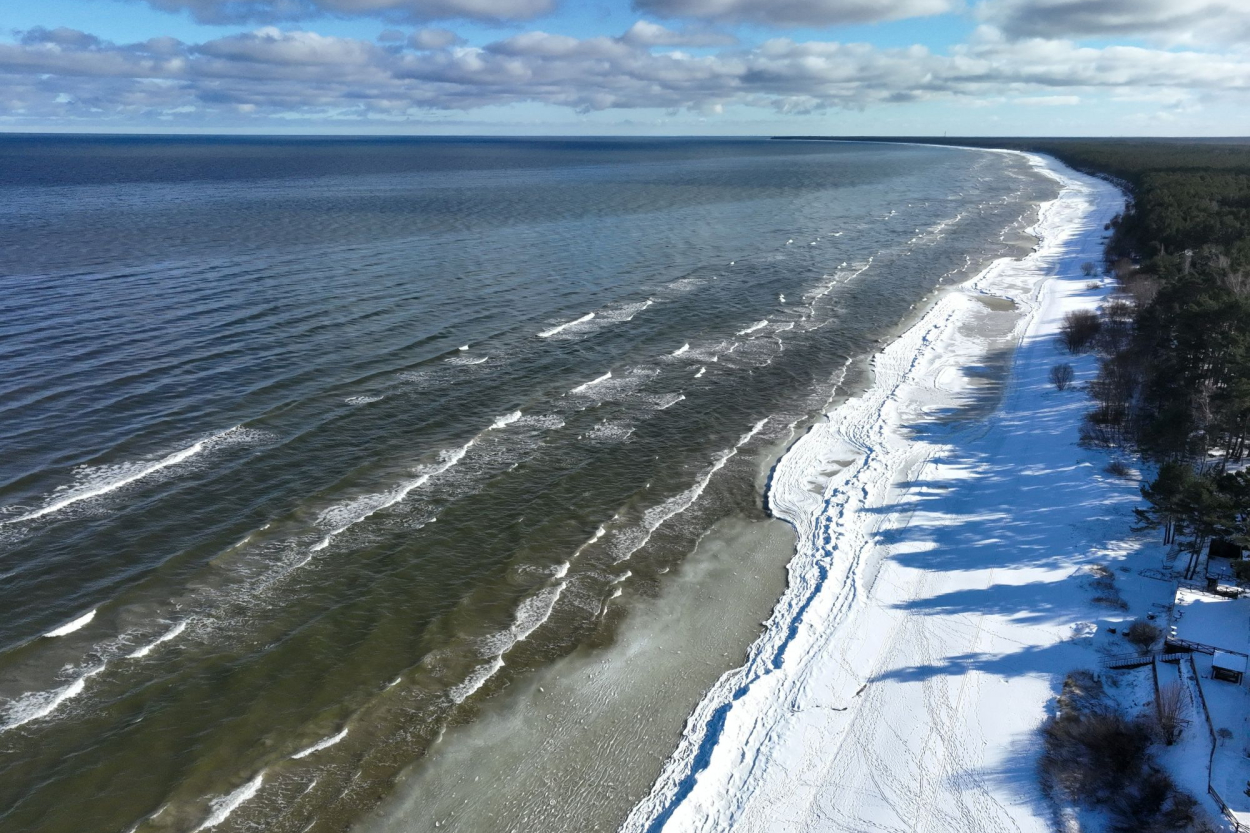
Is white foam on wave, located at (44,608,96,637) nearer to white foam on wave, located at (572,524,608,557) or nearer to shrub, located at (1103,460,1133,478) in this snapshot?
white foam on wave, located at (572,524,608,557)

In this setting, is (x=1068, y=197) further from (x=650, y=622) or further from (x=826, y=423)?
(x=650, y=622)

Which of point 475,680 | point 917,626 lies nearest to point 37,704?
point 475,680

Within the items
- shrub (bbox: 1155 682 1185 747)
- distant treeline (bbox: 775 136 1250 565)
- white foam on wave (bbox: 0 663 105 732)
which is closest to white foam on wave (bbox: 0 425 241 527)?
white foam on wave (bbox: 0 663 105 732)

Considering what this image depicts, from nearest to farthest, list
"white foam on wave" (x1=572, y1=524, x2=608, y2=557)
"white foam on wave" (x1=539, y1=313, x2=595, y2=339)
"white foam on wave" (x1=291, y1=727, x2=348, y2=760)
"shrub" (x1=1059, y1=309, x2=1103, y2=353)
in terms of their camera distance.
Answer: "white foam on wave" (x1=291, y1=727, x2=348, y2=760), "white foam on wave" (x1=572, y1=524, x2=608, y2=557), "shrub" (x1=1059, y1=309, x2=1103, y2=353), "white foam on wave" (x1=539, y1=313, x2=595, y2=339)

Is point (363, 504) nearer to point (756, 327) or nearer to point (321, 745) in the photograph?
point (321, 745)

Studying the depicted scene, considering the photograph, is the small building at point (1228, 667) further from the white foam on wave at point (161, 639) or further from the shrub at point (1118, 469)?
the white foam on wave at point (161, 639)

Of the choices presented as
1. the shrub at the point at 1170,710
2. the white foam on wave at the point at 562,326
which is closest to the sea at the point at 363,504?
the white foam on wave at the point at 562,326

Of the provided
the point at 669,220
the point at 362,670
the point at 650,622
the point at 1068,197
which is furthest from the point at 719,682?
the point at 1068,197
